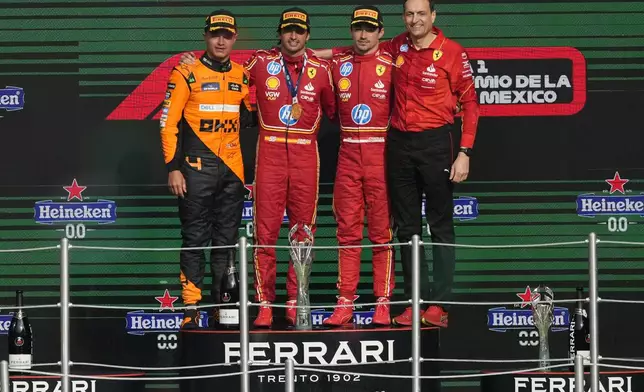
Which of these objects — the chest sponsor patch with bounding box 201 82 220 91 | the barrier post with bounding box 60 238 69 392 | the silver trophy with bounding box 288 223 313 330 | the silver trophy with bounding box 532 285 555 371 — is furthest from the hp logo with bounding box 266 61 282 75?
the silver trophy with bounding box 532 285 555 371

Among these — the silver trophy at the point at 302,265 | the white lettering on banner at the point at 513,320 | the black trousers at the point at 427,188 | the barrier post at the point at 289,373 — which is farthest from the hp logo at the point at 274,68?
the white lettering on banner at the point at 513,320

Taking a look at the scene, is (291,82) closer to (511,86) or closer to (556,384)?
(511,86)

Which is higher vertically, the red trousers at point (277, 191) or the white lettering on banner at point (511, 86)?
the white lettering on banner at point (511, 86)

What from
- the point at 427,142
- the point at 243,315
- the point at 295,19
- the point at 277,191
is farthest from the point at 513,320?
the point at 243,315

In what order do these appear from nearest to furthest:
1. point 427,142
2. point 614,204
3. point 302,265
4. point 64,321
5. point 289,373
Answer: point 289,373, point 64,321, point 302,265, point 427,142, point 614,204

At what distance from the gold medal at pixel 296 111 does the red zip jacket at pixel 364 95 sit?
0.71ft

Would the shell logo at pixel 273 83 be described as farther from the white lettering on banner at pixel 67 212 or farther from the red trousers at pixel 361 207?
the white lettering on banner at pixel 67 212

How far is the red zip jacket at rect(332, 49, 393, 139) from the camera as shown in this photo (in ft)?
23.5

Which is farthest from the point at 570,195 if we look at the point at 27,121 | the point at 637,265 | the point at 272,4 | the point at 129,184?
the point at 27,121

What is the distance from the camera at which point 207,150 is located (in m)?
7.32

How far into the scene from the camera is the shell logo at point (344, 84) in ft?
23.7

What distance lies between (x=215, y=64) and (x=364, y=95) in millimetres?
832

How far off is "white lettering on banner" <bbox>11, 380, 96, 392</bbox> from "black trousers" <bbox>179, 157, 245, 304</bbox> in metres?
0.78

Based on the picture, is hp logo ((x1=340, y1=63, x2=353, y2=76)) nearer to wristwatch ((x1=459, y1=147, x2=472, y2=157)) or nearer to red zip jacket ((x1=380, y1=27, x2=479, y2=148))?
red zip jacket ((x1=380, y1=27, x2=479, y2=148))
